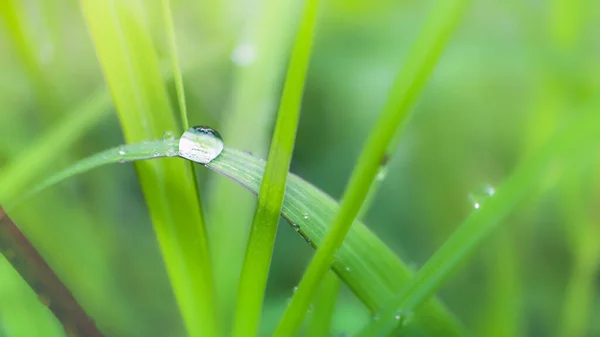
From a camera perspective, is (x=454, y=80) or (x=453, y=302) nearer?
→ (x=453, y=302)

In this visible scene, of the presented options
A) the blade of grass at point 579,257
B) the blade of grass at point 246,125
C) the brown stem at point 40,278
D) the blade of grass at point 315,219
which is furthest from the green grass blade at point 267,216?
the blade of grass at point 579,257

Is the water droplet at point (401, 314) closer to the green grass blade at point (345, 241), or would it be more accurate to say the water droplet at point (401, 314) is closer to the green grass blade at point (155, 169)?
the green grass blade at point (345, 241)

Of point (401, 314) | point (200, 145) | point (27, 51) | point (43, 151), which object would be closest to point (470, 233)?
point (401, 314)

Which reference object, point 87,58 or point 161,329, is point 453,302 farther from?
point 87,58

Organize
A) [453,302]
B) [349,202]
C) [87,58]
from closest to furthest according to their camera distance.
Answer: [349,202]
[453,302]
[87,58]

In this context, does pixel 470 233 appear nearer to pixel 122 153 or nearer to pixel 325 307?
pixel 325 307

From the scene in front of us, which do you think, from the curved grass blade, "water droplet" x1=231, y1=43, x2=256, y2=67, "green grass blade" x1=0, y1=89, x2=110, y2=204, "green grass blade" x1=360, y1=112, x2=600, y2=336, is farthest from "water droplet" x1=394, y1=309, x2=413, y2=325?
"water droplet" x1=231, y1=43, x2=256, y2=67

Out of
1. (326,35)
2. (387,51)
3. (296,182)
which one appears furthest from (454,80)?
(296,182)
